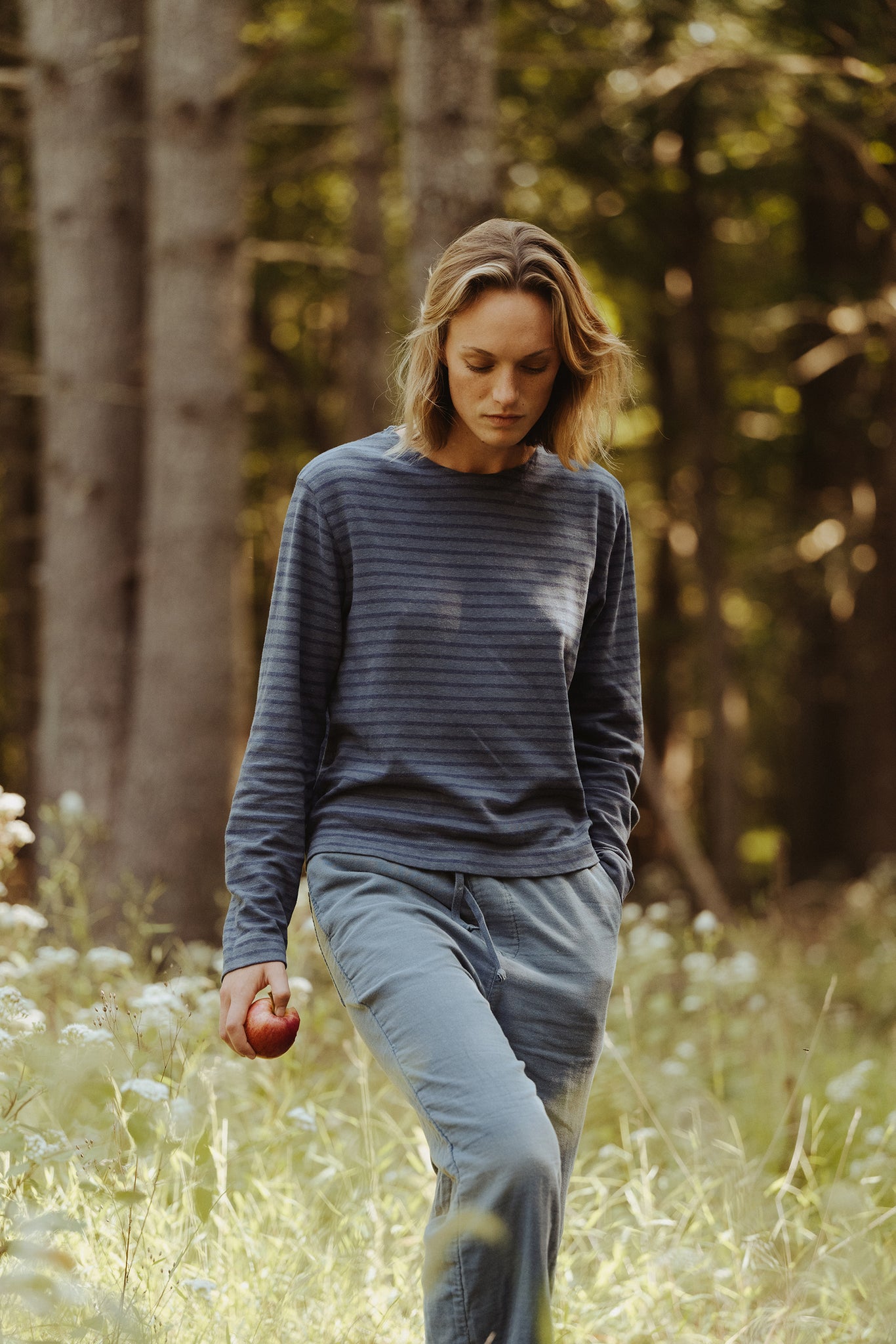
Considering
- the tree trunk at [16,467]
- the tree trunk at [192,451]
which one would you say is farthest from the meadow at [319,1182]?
the tree trunk at [16,467]

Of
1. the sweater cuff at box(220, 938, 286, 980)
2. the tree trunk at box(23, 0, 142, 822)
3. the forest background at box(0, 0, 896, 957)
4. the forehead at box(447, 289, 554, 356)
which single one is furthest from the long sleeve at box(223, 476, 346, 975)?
the tree trunk at box(23, 0, 142, 822)

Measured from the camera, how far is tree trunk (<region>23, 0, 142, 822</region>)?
6.79 metres

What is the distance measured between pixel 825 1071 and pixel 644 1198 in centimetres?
193

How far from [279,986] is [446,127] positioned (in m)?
4.24

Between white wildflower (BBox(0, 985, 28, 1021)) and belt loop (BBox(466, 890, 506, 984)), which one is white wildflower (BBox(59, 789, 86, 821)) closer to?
white wildflower (BBox(0, 985, 28, 1021))

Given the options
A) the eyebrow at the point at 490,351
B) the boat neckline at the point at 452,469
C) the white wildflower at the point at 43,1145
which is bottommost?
the white wildflower at the point at 43,1145

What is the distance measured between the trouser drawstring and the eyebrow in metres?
0.97

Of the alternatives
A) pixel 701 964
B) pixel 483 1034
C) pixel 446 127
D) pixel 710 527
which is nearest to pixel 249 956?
pixel 483 1034

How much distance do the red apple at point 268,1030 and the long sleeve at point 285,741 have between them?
0.30 ft

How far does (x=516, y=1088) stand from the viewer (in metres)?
2.12

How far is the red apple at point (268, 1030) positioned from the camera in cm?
230

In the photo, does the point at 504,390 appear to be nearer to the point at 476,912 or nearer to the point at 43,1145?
the point at 476,912

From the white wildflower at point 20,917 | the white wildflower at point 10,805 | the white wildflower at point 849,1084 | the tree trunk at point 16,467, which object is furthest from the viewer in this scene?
the tree trunk at point 16,467

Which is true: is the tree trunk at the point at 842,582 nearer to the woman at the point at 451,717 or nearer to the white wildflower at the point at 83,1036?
the woman at the point at 451,717
